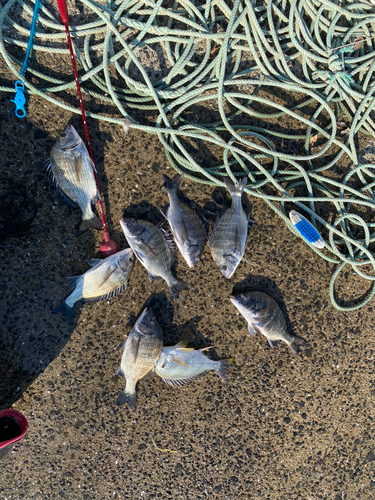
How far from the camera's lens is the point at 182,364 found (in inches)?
93.0

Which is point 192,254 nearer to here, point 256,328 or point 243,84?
point 256,328

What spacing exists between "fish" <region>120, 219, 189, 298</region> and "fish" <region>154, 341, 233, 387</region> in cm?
54

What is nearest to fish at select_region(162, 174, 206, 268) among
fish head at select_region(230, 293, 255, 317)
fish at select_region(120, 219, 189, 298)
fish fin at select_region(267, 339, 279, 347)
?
fish at select_region(120, 219, 189, 298)

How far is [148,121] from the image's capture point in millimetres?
2330

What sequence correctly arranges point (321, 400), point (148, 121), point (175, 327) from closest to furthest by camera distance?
point (148, 121), point (175, 327), point (321, 400)

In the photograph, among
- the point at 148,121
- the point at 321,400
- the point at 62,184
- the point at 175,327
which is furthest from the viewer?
the point at 321,400

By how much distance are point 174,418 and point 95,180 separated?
2.13 meters

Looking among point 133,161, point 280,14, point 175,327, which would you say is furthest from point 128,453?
point 280,14

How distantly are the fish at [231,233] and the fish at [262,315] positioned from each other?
0.28m

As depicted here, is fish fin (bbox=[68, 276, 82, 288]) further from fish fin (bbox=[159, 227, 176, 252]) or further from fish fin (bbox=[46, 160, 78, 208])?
fish fin (bbox=[159, 227, 176, 252])

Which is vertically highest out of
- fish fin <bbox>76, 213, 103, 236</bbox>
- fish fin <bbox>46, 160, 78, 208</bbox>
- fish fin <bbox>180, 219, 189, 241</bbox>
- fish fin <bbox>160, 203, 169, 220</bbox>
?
fish fin <bbox>46, 160, 78, 208</bbox>

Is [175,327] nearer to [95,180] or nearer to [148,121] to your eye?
[95,180]

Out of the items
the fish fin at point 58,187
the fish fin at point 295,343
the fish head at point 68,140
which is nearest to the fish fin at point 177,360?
the fish fin at point 295,343

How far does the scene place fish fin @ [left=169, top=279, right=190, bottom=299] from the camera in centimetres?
237
